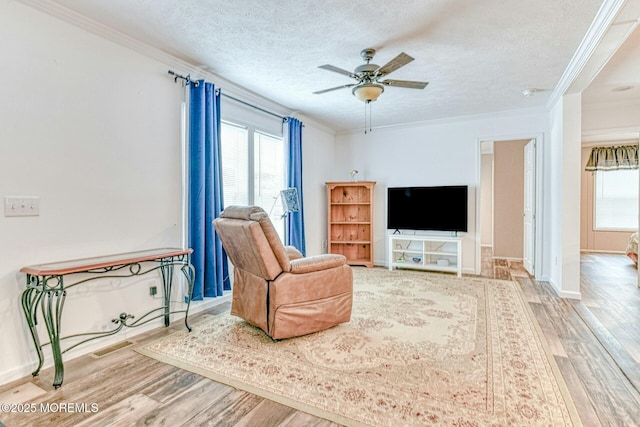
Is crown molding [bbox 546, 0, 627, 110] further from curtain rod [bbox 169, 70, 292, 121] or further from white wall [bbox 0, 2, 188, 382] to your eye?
white wall [bbox 0, 2, 188, 382]

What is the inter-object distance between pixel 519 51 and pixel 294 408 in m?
3.40

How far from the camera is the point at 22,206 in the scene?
2156 mm

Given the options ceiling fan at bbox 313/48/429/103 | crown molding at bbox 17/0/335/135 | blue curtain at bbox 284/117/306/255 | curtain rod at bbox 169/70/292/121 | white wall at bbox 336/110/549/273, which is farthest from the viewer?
white wall at bbox 336/110/549/273

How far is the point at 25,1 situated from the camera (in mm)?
2158

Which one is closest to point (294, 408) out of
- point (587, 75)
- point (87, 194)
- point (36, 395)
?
point (36, 395)

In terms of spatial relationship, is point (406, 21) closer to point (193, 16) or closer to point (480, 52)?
point (480, 52)

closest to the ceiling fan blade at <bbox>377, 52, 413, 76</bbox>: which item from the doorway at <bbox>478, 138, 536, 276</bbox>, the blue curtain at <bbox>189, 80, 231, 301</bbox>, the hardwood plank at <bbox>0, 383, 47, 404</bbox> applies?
the blue curtain at <bbox>189, 80, 231, 301</bbox>

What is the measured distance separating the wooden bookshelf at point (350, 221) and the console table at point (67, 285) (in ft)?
10.6

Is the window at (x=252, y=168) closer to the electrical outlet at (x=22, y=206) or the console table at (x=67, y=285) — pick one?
the console table at (x=67, y=285)

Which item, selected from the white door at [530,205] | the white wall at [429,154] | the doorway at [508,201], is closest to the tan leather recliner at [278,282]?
the white wall at [429,154]

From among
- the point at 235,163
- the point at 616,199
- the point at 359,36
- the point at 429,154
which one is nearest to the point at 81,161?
the point at 235,163

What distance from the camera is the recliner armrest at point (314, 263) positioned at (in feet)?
8.59

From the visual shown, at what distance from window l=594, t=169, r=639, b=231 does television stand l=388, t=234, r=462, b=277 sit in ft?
14.5

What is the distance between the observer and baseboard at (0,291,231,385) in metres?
2.10
